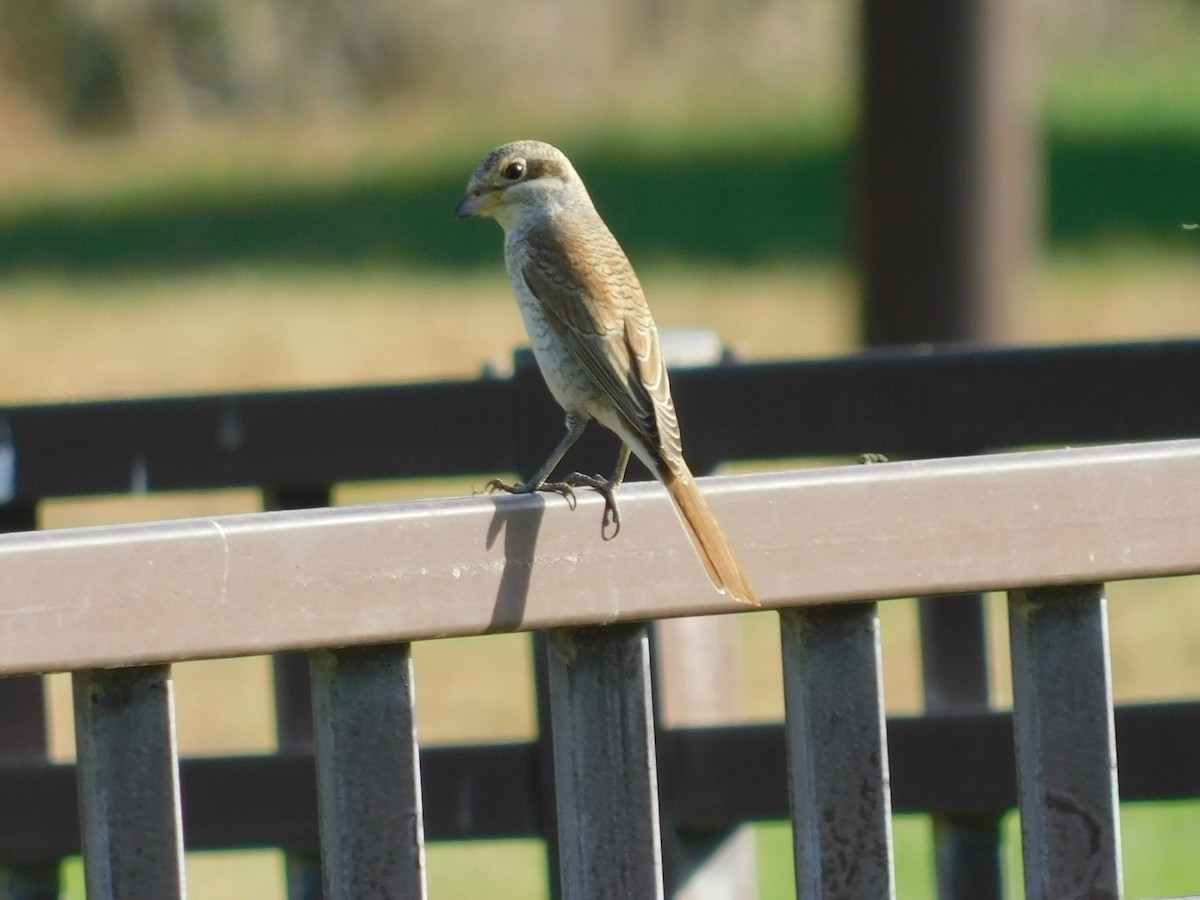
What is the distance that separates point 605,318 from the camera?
11.9 feet

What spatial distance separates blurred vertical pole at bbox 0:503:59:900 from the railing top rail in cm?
175

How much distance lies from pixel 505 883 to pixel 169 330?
924cm

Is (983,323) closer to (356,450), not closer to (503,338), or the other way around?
(356,450)

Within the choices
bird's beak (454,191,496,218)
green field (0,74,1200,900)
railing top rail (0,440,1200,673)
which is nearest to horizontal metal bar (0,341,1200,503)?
bird's beak (454,191,496,218)

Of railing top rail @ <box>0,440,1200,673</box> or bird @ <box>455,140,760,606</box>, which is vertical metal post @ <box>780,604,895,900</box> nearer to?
railing top rail @ <box>0,440,1200,673</box>

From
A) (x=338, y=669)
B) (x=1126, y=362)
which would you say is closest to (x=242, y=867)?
(x=1126, y=362)

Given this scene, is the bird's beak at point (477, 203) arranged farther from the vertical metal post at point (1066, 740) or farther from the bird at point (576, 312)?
the vertical metal post at point (1066, 740)

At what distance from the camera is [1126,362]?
3.40 metres

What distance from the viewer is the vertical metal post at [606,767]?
207 cm

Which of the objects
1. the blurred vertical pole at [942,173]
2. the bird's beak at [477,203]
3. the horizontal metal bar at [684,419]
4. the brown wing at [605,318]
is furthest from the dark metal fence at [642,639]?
the blurred vertical pole at [942,173]

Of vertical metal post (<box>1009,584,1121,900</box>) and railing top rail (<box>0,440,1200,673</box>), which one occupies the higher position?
railing top rail (<box>0,440,1200,673</box>)

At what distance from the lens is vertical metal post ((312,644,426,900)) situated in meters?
2.01

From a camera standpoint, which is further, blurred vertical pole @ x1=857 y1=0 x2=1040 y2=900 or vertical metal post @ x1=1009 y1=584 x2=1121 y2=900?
blurred vertical pole @ x1=857 y1=0 x2=1040 y2=900

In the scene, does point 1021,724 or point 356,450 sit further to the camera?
point 356,450
